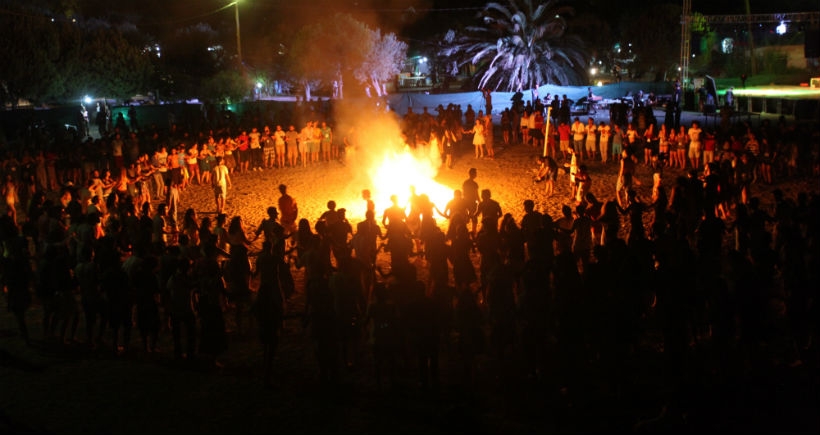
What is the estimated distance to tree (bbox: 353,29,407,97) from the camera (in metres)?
52.5

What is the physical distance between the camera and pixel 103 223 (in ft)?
49.4

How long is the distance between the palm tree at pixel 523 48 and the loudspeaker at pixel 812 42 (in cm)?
1510

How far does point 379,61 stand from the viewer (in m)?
52.9

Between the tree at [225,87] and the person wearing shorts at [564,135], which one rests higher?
the tree at [225,87]

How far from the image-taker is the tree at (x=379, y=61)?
172 feet

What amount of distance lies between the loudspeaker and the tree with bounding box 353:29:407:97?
1120 inches

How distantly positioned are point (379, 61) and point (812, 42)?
2990 cm

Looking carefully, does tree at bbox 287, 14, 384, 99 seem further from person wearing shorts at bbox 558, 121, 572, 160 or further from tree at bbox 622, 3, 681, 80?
person wearing shorts at bbox 558, 121, 572, 160

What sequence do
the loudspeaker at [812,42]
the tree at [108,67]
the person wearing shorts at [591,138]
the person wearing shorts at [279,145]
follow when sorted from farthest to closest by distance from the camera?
the tree at [108,67] → the loudspeaker at [812,42] → the person wearing shorts at [279,145] → the person wearing shorts at [591,138]

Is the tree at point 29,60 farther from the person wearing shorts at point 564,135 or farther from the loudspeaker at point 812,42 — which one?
the loudspeaker at point 812,42

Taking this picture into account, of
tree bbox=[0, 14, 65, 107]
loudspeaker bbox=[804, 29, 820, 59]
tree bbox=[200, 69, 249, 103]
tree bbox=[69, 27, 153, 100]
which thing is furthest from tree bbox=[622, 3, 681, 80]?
tree bbox=[0, 14, 65, 107]

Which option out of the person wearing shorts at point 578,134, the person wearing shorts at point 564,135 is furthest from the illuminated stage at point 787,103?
the person wearing shorts at point 564,135

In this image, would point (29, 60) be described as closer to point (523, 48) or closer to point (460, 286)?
point (523, 48)

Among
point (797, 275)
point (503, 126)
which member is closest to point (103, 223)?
point (797, 275)
